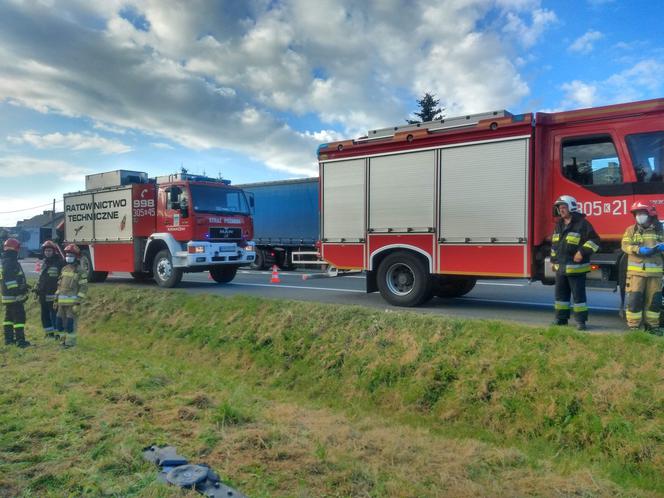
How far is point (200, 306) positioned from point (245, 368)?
2.57 metres

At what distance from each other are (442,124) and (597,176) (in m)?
2.67

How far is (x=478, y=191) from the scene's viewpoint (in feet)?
27.3

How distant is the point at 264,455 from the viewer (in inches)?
168

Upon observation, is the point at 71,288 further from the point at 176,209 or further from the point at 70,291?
the point at 176,209

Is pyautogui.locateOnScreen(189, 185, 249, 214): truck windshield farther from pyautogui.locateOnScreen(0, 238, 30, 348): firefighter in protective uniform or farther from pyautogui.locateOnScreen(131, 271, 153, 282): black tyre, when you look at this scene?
pyautogui.locateOnScreen(0, 238, 30, 348): firefighter in protective uniform

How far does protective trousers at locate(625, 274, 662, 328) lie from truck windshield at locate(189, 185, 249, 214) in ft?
30.8

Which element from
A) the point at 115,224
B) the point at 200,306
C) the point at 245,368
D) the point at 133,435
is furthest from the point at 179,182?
the point at 133,435

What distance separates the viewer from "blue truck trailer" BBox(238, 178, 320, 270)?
20.9 metres

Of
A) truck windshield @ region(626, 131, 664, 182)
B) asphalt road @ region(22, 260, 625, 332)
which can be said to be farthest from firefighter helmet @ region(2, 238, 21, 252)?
truck windshield @ region(626, 131, 664, 182)

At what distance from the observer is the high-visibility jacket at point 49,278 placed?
9703 mm

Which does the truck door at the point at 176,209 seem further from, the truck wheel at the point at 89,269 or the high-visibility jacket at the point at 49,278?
the truck wheel at the point at 89,269

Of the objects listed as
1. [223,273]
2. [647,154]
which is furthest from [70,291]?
[647,154]

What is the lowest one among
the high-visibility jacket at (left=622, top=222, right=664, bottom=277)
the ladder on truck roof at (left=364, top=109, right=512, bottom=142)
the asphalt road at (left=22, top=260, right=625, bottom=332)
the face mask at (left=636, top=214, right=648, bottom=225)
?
the asphalt road at (left=22, top=260, right=625, bottom=332)

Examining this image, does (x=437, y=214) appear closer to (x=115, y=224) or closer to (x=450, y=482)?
(x=450, y=482)
